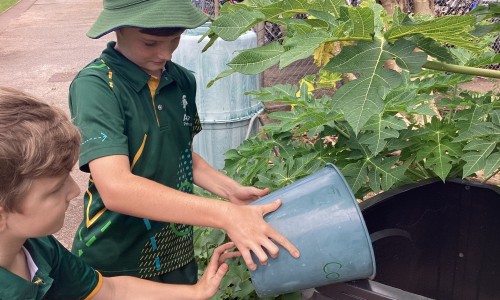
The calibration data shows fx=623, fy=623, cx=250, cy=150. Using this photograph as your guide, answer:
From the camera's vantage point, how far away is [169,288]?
5.57 ft

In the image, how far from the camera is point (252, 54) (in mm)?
1287

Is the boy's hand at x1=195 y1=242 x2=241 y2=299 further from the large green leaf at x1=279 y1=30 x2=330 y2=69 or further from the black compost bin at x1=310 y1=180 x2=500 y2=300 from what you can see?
the large green leaf at x1=279 y1=30 x2=330 y2=69

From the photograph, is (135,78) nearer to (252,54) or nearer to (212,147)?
(252,54)

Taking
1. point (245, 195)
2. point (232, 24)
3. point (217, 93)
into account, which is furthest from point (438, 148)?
point (217, 93)

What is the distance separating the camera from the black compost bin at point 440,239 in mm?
1779

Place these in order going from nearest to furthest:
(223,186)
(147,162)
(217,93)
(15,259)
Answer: (15,259) < (147,162) < (223,186) < (217,93)

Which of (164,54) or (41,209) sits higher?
(164,54)

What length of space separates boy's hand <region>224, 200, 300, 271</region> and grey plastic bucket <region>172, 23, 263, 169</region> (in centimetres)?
241

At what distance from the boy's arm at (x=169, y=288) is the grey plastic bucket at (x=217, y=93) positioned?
2135mm

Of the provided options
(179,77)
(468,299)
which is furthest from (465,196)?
Result: (179,77)

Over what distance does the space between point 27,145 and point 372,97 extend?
678 millimetres

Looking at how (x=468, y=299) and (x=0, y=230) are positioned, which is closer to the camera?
(x=0, y=230)

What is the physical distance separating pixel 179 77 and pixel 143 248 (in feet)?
1.85

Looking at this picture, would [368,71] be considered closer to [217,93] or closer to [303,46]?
[303,46]
